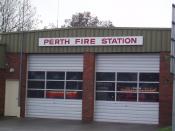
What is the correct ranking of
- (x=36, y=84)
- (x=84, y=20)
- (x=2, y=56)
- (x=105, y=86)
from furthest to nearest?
(x=84, y=20), (x=36, y=84), (x=2, y=56), (x=105, y=86)

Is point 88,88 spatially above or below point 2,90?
above

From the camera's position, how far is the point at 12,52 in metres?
26.9

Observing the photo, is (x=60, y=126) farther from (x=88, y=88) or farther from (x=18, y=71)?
(x=18, y=71)

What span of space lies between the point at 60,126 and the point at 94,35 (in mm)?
5312

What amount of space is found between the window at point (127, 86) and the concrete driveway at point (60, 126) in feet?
5.41

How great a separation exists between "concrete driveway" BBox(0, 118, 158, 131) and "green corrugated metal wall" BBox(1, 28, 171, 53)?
3.81 meters

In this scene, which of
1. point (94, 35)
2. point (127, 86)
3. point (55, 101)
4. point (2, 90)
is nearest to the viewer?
point (127, 86)

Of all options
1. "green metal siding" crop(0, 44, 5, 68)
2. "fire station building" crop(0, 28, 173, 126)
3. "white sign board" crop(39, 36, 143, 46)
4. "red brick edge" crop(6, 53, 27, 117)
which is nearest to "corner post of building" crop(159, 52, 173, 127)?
"fire station building" crop(0, 28, 173, 126)

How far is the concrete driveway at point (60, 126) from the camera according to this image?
21.7 meters

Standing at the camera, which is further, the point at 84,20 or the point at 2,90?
the point at 84,20

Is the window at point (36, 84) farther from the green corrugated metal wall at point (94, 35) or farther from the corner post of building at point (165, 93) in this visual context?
the corner post of building at point (165, 93)

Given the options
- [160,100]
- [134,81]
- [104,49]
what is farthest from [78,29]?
[160,100]

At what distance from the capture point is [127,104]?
81.4 feet

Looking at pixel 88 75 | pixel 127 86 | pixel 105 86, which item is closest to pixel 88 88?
pixel 88 75
